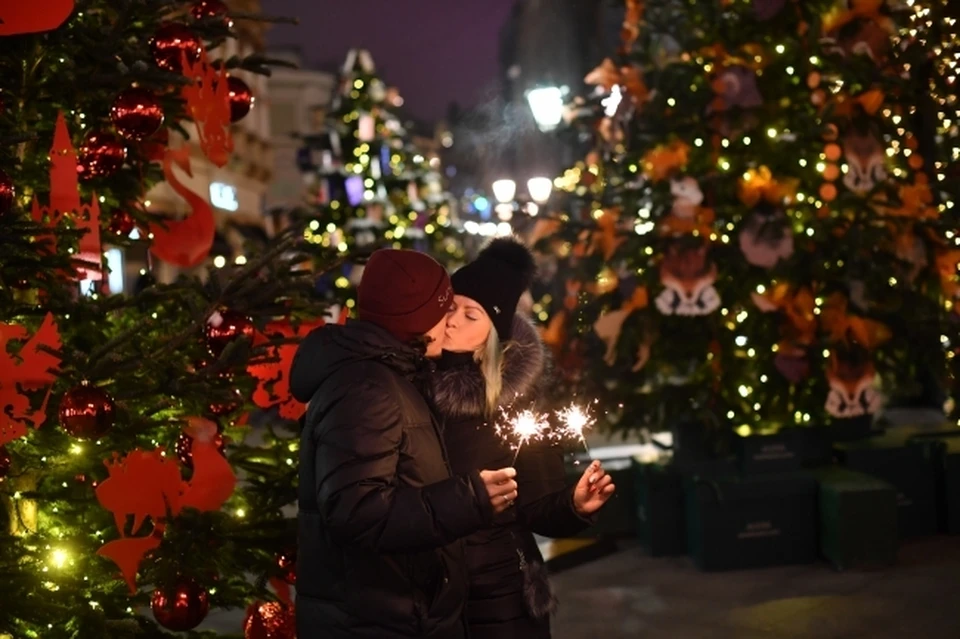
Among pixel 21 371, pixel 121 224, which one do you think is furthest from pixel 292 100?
pixel 21 371

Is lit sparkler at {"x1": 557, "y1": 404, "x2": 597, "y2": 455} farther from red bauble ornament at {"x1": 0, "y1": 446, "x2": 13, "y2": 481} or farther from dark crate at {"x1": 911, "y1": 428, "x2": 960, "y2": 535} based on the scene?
dark crate at {"x1": 911, "y1": 428, "x2": 960, "y2": 535}

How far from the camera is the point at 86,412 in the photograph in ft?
9.01

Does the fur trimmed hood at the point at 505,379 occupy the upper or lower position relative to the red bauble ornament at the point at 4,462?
upper

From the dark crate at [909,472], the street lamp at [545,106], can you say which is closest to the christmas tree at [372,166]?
the street lamp at [545,106]

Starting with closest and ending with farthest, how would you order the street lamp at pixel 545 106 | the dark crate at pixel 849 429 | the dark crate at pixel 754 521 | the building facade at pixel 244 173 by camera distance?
the dark crate at pixel 754 521 < the dark crate at pixel 849 429 < the street lamp at pixel 545 106 < the building facade at pixel 244 173

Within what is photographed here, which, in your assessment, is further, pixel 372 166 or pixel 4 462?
pixel 372 166

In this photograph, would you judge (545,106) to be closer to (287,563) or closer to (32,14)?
(287,563)

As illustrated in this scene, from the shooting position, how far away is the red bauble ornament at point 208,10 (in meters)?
3.55

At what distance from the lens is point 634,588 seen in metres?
6.75

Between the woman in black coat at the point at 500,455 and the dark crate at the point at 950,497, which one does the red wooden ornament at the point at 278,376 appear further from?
the dark crate at the point at 950,497

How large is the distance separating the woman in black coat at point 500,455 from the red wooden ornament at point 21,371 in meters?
1.05

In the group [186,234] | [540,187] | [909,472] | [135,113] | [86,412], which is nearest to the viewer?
[86,412]

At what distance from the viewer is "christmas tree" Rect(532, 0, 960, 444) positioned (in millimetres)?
7012

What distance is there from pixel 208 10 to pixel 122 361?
1360mm
